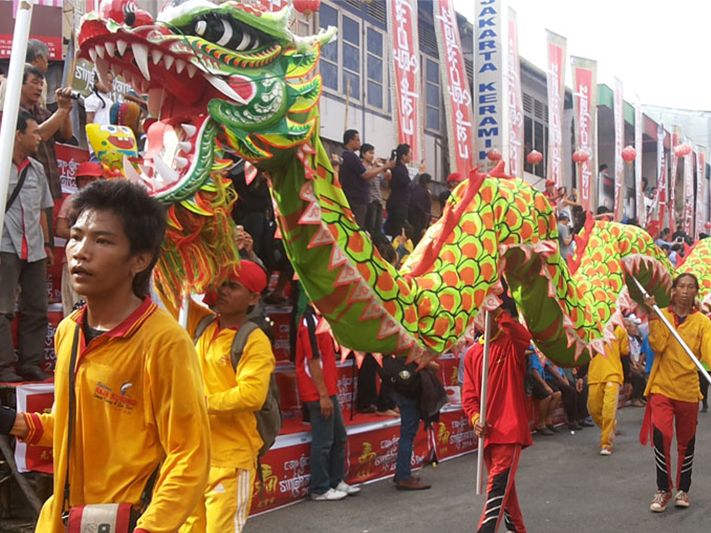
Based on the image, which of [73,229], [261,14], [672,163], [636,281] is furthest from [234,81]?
[672,163]

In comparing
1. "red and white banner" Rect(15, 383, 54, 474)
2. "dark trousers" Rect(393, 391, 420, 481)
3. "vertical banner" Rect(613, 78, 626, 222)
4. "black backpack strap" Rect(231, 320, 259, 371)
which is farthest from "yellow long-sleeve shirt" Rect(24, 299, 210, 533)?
"vertical banner" Rect(613, 78, 626, 222)

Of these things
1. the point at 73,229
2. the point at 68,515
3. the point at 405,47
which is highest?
the point at 405,47

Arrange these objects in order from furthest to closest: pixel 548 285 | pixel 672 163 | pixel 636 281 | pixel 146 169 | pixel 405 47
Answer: pixel 672 163 < pixel 405 47 < pixel 636 281 < pixel 548 285 < pixel 146 169

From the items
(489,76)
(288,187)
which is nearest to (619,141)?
(489,76)

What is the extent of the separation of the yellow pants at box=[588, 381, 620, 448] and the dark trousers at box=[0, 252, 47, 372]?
5.77 metres

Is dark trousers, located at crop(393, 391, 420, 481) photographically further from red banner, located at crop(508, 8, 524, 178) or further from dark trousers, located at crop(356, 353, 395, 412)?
red banner, located at crop(508, 8, 524, 178)

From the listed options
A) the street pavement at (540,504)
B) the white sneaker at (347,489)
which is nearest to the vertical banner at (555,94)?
the street pavement at (540,504)

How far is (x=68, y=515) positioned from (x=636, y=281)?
4660mm

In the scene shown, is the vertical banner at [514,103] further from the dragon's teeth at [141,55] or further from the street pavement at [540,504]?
the dragon's teeth at [141,55]

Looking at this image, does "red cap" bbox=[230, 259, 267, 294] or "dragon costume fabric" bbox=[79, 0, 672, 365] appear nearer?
"dragon costume fabric" bbox=[79, 0, 672, 365]

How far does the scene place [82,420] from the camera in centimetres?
208

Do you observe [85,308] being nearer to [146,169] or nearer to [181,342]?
[181,342]

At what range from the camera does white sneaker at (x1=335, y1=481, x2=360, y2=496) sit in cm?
628

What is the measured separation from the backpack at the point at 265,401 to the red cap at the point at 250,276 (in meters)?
0.19
